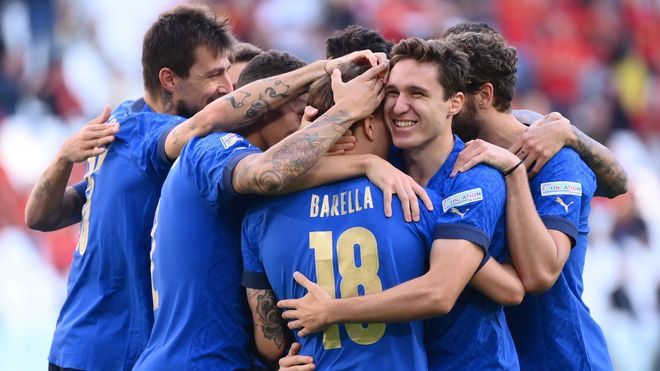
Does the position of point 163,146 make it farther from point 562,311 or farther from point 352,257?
point 562,311

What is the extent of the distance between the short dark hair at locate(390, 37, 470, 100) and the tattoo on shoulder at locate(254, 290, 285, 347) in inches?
42.7

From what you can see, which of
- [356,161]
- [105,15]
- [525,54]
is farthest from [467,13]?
[356,161]

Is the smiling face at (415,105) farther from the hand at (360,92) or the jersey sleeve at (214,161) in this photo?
the jersey sleeve at (214,161)

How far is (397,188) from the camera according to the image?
429cm

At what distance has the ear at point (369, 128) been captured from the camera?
459 cm

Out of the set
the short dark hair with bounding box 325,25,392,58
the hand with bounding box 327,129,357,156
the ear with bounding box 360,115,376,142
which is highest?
the short dark hair with bounding box 325,25,392,58

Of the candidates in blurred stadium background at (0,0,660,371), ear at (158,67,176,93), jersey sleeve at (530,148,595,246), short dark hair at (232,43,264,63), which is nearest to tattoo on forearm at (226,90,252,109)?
ear at (158,67,176,93)

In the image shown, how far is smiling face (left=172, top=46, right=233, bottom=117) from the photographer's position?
5.66 meters

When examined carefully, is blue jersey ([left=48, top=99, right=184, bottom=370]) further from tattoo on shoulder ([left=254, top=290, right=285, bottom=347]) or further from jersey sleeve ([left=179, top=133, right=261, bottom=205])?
tattoo on shoulder ([left=254, top=290, right=285, bottom=347])

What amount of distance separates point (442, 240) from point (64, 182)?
2.37 meters

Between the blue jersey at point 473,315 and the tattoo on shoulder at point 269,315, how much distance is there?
606 mm

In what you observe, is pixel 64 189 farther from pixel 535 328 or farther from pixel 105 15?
pixel 105 15

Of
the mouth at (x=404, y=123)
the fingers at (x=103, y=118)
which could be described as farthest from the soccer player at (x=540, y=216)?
the fingers at (x=103, y=118)

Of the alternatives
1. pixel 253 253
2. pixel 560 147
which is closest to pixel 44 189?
pixel 253 253
